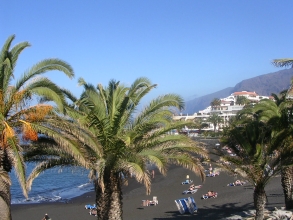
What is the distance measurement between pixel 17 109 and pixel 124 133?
2879 millimetres

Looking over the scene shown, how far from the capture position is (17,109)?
8.15 metres

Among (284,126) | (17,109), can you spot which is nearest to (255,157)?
(284,126)

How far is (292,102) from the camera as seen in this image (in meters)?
13.9

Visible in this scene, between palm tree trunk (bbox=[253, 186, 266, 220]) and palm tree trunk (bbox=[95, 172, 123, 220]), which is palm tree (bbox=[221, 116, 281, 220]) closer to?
palm tree trunk (bbox=[253, 186, 266, 220])

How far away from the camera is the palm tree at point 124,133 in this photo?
9.22 m

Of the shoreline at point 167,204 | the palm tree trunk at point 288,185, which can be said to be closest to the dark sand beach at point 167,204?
the shoreline at point 167,204

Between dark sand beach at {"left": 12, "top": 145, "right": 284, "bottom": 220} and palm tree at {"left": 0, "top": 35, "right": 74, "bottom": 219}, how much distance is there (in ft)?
38.3

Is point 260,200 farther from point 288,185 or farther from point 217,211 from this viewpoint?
point 217,211

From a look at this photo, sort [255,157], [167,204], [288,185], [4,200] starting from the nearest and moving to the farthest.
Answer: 1. [4,200]
2. [255,157]
3. [288,185]
4. [167,204]

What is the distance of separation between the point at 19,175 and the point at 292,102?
10.2 m

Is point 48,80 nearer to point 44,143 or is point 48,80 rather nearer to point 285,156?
point 44,143

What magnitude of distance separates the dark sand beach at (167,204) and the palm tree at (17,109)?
11.7m

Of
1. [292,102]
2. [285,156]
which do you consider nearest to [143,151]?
[285,156]

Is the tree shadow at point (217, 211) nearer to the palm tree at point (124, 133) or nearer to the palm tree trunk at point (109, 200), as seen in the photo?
the palm tree trunk at point (109, 200)
